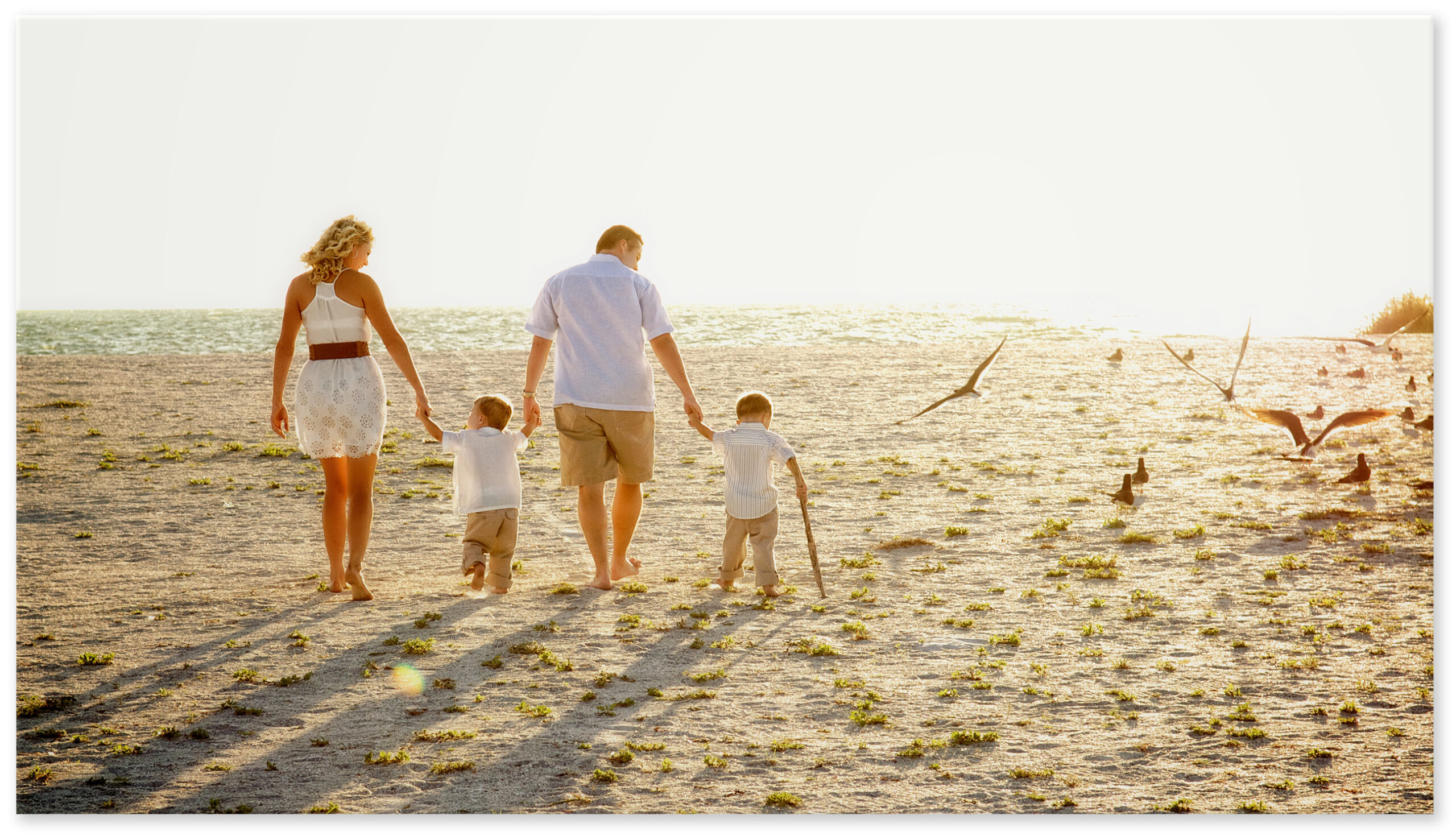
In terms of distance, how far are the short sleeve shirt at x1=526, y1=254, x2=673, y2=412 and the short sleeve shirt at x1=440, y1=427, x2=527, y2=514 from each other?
48 cm

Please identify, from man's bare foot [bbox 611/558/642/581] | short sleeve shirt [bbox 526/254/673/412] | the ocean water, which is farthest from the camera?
the ocean water

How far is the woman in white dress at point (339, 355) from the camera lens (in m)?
5.50

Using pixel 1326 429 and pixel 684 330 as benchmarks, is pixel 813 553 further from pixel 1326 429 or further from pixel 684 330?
pixel 684 330

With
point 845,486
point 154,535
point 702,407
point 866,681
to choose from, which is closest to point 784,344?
point 702,407

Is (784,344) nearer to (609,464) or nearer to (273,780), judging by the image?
(609,464)

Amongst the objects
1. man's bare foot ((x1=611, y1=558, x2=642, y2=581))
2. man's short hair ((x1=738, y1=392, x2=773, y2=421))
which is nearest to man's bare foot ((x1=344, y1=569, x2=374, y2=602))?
man's bare foot ((x1=611, y1=558, x2=642, y2=581))

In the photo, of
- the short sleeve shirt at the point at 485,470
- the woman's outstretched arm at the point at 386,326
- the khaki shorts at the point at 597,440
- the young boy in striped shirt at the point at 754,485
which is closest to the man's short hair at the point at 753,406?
the young boy in striped shirt at the point at 754,485

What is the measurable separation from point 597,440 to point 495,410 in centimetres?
67

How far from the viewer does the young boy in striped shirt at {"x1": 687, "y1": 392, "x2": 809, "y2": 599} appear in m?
6.07

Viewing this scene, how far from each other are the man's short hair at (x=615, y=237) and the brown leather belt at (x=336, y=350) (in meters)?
1.36

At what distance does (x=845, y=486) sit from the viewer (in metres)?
9.59

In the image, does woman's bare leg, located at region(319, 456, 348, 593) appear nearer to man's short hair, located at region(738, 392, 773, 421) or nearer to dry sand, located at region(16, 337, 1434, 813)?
dry sand, located at region(16, 337, 1434, 813)

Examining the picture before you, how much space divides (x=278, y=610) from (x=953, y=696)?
352cm

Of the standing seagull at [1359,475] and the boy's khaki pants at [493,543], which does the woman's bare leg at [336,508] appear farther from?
the standing seagull at [1359,475]
